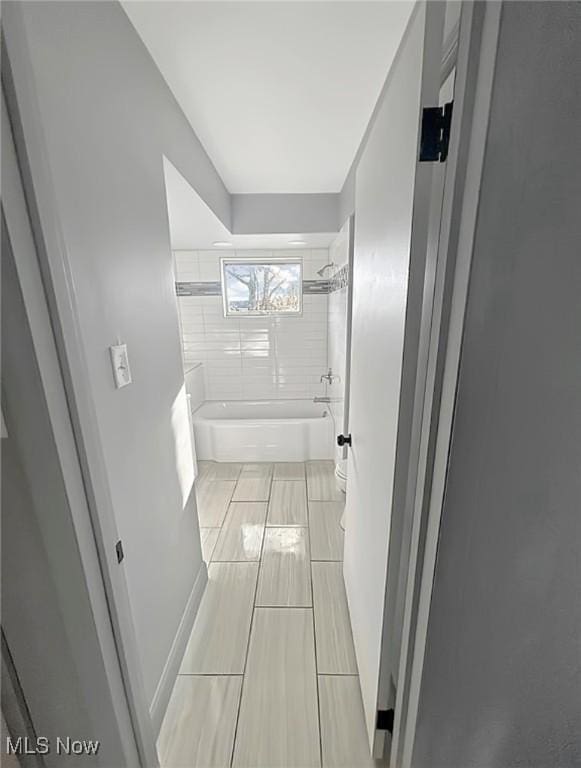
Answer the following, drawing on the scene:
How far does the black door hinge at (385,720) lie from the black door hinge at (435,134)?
1.56 metres

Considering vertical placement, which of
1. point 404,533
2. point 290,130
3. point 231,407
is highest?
point 290,130

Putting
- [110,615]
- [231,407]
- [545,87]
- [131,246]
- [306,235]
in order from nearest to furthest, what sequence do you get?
1. [545,87]
2. [110,615]
3. [131,246]
4. [306,235]
5. [231,407]

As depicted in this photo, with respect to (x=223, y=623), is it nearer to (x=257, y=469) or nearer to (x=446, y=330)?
(x=257, y=469)

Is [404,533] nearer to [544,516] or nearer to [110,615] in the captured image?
[544,516]

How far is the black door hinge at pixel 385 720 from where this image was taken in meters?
1.06

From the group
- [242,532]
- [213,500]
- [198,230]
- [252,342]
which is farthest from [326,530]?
[198,230]

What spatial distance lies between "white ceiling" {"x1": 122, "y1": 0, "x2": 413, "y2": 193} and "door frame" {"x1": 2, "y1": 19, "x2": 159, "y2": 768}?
2.49 feet

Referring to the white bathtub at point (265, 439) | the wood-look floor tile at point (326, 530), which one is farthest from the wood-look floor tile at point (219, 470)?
the wood-look floor tile at point (326, 530)

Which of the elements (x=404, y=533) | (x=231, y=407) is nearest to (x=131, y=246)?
(x=404, y=533)

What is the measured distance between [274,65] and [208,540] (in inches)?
98.6

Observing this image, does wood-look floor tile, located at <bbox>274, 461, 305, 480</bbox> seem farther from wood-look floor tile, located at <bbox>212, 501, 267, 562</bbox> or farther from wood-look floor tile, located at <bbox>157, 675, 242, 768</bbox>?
wood-look floor tile, located at <bbox>157, 675, 242, 768</bbox>

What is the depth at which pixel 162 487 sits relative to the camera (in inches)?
50.8

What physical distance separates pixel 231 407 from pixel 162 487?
2726 millimetres

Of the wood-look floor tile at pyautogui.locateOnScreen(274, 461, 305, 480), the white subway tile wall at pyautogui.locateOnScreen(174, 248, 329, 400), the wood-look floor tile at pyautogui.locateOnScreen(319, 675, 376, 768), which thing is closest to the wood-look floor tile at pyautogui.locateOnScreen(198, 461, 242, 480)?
the wood-look floor tile at pyautogui.locateOnScreen(274, 461, 305, 480)
